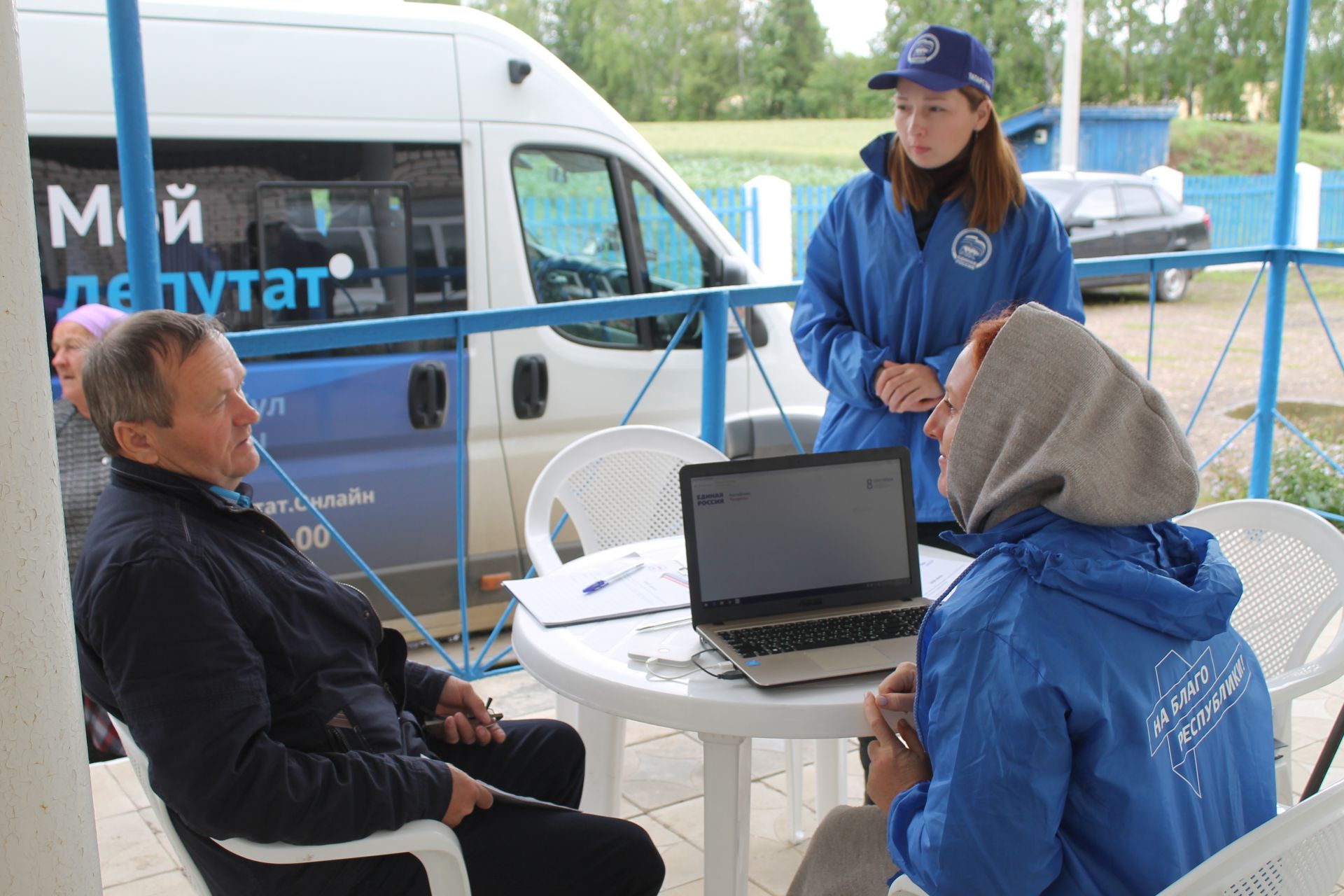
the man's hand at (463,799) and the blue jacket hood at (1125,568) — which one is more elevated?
the blue jacket hood at (1125,568)

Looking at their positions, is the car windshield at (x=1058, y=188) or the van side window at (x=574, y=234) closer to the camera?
the van side window at (x=574, y=234)

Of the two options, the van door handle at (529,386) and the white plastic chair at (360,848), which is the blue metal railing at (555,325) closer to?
the van door handle at (529,386)

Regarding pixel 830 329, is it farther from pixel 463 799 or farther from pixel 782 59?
pixel 782 59

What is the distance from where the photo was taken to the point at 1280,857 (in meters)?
1.23

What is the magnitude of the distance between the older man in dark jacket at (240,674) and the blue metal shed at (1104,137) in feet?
72.3

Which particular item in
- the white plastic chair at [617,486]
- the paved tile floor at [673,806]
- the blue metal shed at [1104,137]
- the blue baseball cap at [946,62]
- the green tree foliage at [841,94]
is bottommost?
the paved tile floor at [673,806]

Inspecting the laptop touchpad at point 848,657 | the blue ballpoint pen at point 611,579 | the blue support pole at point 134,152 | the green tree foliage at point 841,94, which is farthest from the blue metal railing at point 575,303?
the green tree foliage at point 841,94

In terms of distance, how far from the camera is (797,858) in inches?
108

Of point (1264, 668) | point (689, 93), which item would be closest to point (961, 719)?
point (1264, 668)

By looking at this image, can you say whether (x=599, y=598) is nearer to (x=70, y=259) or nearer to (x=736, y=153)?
(x=70, y=259)

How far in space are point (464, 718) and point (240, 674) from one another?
613 millimetres

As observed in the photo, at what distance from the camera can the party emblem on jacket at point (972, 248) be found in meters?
2.78

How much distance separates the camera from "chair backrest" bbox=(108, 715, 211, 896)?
1641mm

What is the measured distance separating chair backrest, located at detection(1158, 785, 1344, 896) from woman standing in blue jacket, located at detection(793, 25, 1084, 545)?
4.83ft
